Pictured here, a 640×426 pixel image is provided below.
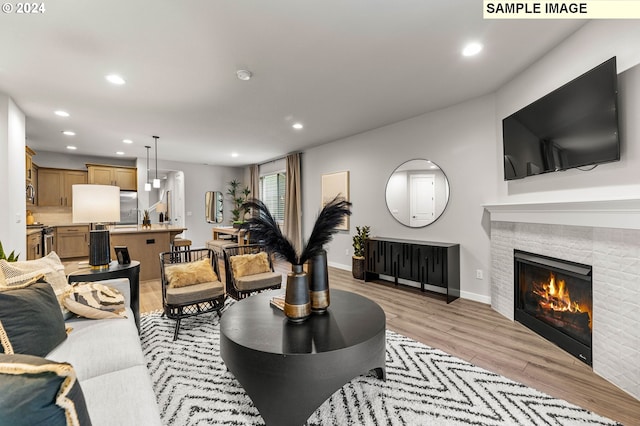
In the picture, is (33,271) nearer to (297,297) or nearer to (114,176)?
(297,297)

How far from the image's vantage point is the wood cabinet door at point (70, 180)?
681 centimetres

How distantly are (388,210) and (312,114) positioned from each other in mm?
2006

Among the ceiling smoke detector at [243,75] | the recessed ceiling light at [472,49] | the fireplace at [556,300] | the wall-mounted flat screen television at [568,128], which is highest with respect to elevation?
the recessed ceiling light at [472,49]

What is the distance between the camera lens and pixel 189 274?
9.57ft

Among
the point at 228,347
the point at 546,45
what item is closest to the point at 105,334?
the point at 228,347

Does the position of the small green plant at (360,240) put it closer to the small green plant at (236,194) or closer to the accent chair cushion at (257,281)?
the accent chair cushion at (257,281)

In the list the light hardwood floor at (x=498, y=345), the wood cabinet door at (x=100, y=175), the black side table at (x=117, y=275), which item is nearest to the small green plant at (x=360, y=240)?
the light hardwood floor at (x=498, y=345)

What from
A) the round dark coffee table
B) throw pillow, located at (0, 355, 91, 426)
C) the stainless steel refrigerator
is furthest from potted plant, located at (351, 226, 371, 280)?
the stainless steel refrigerator

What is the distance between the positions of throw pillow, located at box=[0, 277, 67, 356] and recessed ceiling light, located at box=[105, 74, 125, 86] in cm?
230

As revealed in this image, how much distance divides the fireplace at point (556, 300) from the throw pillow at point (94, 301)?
3.60 metres

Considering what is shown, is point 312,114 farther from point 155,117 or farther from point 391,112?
point 155,117

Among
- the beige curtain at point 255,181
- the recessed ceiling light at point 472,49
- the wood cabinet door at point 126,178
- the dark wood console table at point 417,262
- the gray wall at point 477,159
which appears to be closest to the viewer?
the gray wall at point 477,159

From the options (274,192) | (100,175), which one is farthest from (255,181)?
(100,175)

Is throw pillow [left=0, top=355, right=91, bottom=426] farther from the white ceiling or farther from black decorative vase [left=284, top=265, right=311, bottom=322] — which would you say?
the white ceiling
